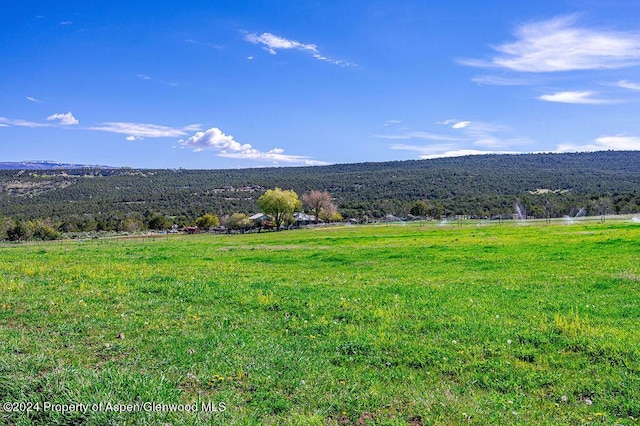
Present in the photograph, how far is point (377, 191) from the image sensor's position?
522ft

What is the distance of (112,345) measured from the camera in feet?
26.9

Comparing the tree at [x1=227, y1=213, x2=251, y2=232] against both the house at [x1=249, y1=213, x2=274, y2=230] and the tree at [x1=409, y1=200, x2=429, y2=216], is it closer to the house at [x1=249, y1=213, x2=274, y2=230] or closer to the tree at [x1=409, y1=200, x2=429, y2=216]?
the house at [x1=249, y1=213, x2=274, y2=230]

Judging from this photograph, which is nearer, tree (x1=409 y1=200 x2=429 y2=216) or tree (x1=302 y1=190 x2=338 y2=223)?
tree (x1=409 y1=200 x2=429 y2=216)

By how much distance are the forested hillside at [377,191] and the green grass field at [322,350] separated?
9722 cm

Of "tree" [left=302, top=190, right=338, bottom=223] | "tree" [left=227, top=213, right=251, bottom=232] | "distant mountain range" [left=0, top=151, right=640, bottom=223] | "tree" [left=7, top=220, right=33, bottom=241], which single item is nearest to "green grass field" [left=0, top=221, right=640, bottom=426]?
"tree" [left=7, top=220, right=33, bottom=241]

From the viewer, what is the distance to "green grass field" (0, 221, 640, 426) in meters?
5.86

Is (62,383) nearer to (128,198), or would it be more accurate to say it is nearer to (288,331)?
(288,331)

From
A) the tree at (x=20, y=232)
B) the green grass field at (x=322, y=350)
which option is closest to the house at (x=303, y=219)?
the tree at (x=20, y=232)

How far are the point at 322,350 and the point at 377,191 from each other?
501ft

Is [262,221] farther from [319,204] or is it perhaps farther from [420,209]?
[420,209]

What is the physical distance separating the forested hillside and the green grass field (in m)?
97.2

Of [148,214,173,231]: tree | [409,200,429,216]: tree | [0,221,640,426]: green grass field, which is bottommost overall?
[148,214,173,231]: tree

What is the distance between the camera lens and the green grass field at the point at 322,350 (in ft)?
19.2

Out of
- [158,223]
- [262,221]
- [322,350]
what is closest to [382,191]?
[262,221]
